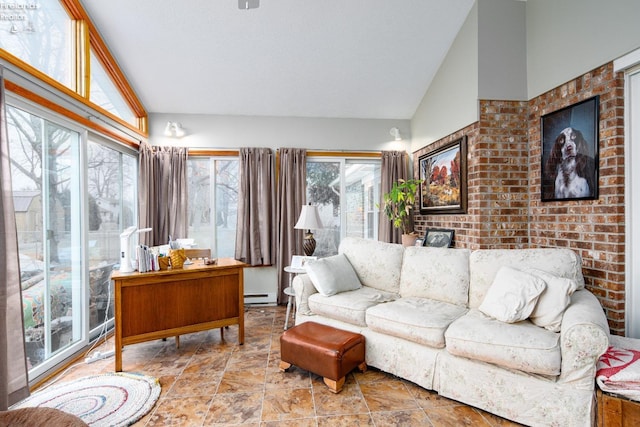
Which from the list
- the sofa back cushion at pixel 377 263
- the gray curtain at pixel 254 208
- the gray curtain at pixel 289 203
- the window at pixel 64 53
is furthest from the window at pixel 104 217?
the sofa back cushion at pixel 377 263

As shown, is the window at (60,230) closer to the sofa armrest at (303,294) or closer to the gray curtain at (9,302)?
the gray curtain at (9,302)

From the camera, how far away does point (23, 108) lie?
2168 millimetres

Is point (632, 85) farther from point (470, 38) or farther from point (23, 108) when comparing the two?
point (23, 108)

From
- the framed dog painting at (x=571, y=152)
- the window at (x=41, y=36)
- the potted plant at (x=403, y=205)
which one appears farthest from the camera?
the potted plant at (x=403, y=205)

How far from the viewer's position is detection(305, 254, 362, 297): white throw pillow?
2750 mm

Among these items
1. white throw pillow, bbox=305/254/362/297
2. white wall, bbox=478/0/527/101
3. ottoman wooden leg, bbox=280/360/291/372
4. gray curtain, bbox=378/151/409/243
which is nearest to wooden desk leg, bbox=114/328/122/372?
ottoman wooden leg, bbox=280/360/291/372

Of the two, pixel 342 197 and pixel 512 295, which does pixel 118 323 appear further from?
pixel 342 197

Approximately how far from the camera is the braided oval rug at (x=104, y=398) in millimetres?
1903

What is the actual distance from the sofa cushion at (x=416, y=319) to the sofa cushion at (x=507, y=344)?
3.5 inches

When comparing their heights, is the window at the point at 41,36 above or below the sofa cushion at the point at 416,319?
above

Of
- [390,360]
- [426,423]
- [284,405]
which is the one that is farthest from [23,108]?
[426,423]

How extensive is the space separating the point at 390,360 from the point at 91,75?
12.7 ft

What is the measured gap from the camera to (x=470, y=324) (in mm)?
2043

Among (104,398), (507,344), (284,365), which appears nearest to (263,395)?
(284,365)
